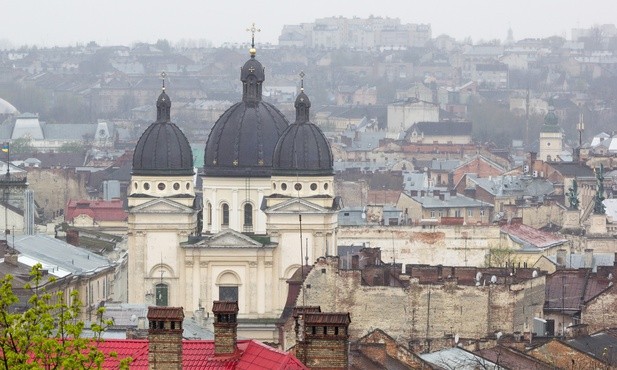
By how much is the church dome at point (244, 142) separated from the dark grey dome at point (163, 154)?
1.04 metres

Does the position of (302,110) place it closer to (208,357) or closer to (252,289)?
(252,289)

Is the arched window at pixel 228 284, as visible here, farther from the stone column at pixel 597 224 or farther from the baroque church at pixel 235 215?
the stone column at pixel 597 224

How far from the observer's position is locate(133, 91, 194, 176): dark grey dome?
7412cm

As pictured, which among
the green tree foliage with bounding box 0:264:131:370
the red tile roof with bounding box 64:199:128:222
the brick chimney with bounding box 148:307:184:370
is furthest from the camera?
the red tile roof with bounding box 64:199:128:222

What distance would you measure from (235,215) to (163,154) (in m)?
2.46

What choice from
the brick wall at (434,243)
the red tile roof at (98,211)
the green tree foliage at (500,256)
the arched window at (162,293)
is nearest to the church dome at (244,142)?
the arched window at (162,293)

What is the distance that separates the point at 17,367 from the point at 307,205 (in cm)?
4712

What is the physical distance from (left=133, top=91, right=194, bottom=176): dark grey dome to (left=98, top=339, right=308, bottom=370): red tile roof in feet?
140

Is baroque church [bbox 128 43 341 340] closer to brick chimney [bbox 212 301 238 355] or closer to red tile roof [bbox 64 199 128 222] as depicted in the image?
red tile roof [bbox 64 199 128 222]

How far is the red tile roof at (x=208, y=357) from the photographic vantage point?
1195 inches

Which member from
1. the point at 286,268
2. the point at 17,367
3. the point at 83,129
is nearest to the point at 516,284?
the point at 286,268

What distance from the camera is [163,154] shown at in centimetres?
7431

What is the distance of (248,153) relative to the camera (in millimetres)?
75188

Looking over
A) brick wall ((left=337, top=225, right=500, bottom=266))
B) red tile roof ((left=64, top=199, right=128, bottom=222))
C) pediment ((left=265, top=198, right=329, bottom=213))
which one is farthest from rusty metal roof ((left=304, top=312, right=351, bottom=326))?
red tile roof ((left=64, top=199, right=128, bottom=222))
